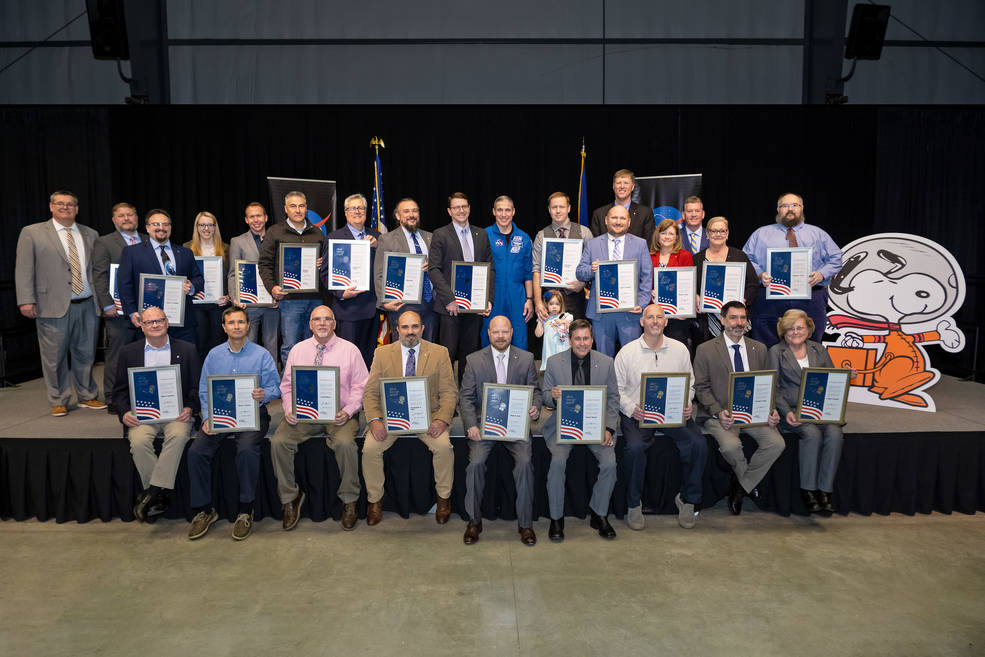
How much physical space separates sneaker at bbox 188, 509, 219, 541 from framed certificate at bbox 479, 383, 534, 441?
1.85 m

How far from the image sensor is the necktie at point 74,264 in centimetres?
524

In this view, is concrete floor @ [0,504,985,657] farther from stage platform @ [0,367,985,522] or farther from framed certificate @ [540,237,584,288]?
framed certificate @ [540,237,584,288]

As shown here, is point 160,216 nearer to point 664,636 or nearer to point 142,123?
point 142,123

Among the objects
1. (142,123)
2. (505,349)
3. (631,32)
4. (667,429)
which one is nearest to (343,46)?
(142,123)

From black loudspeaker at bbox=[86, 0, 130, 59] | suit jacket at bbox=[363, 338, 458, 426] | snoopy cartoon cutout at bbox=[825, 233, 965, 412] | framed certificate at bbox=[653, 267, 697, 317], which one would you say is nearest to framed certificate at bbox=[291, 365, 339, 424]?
suit jacket at bbox=[363, 338, 458, 426]

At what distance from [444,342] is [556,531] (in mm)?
1754

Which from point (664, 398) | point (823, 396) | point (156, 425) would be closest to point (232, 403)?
point (156, 425)

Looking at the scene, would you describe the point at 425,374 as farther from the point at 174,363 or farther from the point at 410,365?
the point at 174,363

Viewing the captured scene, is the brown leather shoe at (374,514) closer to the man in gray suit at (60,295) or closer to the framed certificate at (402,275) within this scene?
the framed certificate at (402,275)

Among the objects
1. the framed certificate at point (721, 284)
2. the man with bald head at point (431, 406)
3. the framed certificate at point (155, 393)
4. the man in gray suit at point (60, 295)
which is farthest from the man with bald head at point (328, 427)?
the framed certificate at point (721, 284)

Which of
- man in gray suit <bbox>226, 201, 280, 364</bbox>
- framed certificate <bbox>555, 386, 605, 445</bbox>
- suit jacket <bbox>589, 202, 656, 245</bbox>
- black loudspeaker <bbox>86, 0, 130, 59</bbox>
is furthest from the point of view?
black loudspeaker <bbox>86, 0, 130, 59</bbox>

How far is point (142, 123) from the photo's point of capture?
804cm

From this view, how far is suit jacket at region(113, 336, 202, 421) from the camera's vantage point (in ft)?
13.7

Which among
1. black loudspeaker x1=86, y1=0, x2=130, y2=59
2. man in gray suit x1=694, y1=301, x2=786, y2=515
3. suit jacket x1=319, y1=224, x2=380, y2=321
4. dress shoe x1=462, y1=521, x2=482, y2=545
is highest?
black loudspeaker x1=86, y1=0, x2=130, y2=59
